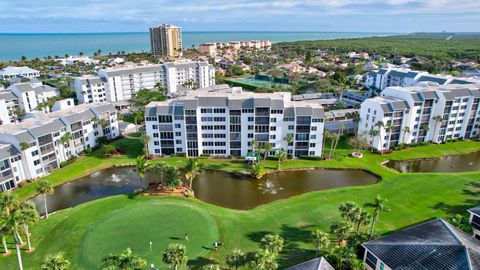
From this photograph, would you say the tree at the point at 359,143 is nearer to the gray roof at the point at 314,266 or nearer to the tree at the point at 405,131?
the tree at the point at 405,131

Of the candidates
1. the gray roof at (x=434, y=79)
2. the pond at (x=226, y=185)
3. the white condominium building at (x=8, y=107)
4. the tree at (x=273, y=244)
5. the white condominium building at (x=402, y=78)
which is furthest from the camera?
the white condominium building at (x=402, y=78)

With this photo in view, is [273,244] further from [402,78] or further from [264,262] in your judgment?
[402,78]

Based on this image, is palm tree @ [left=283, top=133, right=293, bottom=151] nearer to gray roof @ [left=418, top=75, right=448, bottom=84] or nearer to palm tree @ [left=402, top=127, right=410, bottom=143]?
palm tree @ [left=402, top=127, right=410, bottom=143]

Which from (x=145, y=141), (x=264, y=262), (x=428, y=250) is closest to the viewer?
(x=264, y=262)

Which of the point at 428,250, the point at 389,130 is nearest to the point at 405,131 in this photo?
the point at 389,130

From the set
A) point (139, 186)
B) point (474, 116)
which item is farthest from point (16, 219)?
point (474, 116)

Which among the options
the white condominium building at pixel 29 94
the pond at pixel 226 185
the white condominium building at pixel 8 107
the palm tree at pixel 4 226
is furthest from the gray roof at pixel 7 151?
the white condominium building at pixel 29 94

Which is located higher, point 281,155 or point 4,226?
point 4,226

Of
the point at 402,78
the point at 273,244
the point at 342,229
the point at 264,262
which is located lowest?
the point at 342,229
